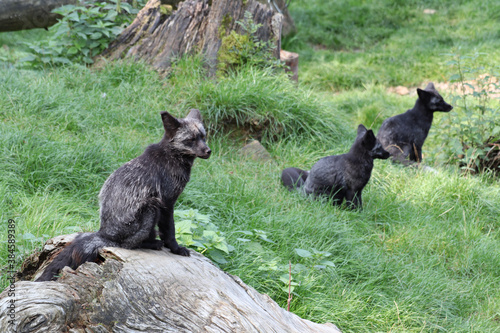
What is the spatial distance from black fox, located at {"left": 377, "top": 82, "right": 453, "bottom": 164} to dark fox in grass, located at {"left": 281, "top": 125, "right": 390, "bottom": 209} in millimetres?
1600

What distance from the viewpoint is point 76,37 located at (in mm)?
7133

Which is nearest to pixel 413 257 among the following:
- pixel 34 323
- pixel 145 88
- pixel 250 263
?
pixel 250 263

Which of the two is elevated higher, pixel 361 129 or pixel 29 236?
pixel 361 129

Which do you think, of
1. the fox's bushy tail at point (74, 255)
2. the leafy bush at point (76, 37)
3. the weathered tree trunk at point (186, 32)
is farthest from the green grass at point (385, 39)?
the fox's bushy tail at point (74, 255)

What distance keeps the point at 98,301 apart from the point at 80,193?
2.16 m

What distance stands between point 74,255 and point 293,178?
3.07 meters

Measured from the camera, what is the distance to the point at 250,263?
12.0 feet

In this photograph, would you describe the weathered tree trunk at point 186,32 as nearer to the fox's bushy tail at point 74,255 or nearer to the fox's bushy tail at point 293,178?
the fox's bushy tail at point 293,178

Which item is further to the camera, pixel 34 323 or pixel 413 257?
pixel 413 257

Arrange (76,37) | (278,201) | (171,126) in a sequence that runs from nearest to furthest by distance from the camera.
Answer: (171,126) → (278,201) → (76,37)

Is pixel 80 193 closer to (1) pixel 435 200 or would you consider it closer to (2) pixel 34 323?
(2) pixel 34 323

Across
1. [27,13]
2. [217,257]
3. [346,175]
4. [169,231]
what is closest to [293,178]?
[346,175]

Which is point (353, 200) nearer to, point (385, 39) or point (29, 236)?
point (29, 236)

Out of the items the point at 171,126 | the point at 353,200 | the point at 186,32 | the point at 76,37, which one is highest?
the point at 186,32
